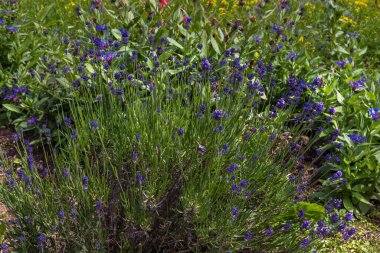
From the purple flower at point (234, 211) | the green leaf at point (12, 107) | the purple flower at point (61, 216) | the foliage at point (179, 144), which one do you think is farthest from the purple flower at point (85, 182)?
the green leaf at point (12, 107)

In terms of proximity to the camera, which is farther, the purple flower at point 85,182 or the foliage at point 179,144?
the foliage at point 179,144

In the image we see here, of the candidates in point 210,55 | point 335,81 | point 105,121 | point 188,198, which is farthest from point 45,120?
point 335,81

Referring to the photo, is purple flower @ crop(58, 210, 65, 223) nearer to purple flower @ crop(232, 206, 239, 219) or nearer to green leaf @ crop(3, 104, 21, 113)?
purple flower @ crop(232, 206, 239, 219)

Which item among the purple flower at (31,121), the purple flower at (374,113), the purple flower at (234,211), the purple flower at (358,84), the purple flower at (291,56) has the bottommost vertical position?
the purple flower at (31,121)

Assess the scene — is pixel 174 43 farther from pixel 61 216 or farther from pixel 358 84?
pixel 61 216

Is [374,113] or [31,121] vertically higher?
[374,113]

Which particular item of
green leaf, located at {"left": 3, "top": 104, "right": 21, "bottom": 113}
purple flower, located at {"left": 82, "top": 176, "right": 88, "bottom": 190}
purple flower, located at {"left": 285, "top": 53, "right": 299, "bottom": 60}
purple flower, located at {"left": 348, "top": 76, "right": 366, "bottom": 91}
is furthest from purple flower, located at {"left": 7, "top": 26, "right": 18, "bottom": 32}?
purple flower, located at {"left": 348, "top": 76, "right": 366, "bottom": 91}

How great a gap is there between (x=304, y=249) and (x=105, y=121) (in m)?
1.34

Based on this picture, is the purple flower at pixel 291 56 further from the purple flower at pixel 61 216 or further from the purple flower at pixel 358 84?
the purple flower at pixel 61 216

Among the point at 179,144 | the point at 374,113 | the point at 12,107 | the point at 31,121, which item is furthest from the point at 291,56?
the point at 12,107

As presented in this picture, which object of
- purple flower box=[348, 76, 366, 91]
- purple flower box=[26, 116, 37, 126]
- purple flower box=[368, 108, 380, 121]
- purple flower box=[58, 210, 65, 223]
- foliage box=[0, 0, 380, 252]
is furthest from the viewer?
purple flower box=[348, 76, 366, 91]

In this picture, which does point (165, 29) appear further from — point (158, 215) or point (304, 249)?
point (304, 249)

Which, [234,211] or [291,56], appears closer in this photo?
[234,211]

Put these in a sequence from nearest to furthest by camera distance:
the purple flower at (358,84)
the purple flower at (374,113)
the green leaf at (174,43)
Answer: the purple flower at (374,113) < the green leaf at (174,43) < the purple flower at (358,84)
